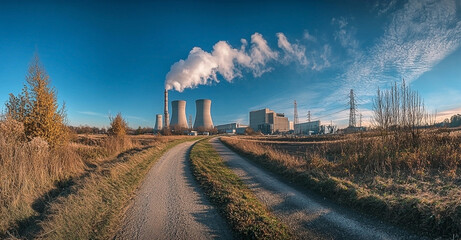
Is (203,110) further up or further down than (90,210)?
further up

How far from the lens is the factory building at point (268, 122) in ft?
287

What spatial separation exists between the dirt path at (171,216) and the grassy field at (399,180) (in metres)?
3.03

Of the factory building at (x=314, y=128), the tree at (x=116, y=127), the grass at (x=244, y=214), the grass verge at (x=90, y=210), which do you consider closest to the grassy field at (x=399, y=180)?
the grass at (x=244, y=214)

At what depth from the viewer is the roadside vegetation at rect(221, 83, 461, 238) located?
123 inches

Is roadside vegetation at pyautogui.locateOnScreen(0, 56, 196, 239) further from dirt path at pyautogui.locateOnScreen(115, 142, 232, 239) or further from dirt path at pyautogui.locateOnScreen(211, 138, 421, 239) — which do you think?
dirt path at pyautogui.locateOnScreen(211, 138, 421, 239)

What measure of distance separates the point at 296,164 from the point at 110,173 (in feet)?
21.9

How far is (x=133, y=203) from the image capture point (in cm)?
425

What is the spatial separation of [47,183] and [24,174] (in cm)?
73

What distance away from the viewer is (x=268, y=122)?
91.6 meters

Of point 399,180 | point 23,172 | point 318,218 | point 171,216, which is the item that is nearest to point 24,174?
point 23,172

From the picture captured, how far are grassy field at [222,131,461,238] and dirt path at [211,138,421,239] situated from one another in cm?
39

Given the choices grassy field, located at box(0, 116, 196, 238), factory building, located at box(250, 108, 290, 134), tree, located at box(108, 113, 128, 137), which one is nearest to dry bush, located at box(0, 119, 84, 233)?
grassy field, located at box(0, 116, 196, 238)

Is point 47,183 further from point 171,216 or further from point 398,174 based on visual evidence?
point 398,174

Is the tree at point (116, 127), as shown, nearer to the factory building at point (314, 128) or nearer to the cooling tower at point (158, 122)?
the cooling tower at point (158, 122)
